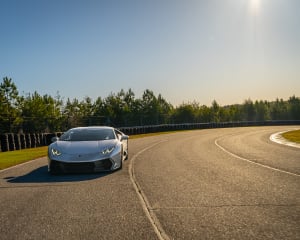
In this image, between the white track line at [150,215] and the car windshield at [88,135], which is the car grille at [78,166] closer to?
the car windshield at [88,135]

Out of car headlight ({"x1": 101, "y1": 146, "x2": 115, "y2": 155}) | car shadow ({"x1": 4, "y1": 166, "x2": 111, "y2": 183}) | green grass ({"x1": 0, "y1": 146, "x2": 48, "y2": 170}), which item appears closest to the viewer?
car shadow ({"x1": 4, "y1": 166, "x2": 111, "y2": 183})

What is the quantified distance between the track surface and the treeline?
41.3 meters

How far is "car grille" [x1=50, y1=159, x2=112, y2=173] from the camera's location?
961 centimetres

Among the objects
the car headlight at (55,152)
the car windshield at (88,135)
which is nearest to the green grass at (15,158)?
the car windshield at (88,135)

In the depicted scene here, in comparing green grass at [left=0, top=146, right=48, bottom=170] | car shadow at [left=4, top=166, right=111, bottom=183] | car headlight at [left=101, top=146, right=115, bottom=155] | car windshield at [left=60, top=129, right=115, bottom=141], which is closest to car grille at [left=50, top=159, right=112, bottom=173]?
car shadow at [left=4, top=166, right=111, bottom=183]

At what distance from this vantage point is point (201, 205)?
5734mm

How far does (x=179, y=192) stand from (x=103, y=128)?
5974 millimetres

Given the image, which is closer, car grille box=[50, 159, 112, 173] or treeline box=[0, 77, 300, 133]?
car grille box=[50, 159, 112, 173]

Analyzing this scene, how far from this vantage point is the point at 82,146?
33.3 feet

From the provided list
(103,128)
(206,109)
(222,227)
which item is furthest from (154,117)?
(222,227)

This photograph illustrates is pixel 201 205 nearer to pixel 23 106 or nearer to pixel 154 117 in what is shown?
pixel 23 106

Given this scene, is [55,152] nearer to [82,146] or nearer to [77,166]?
[82,146]

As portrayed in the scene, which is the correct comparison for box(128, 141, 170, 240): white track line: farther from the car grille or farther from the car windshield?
the car windshield

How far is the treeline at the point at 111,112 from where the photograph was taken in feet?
234
